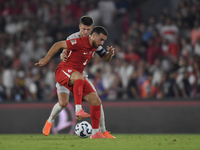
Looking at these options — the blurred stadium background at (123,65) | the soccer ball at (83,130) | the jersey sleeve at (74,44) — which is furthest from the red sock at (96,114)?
the blurred stadium background at (123,65)

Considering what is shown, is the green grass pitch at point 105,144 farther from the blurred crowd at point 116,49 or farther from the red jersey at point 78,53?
the blurred crowd at point 116,49

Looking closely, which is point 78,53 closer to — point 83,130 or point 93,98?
point 93,98

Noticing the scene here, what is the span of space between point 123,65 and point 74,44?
215 inches

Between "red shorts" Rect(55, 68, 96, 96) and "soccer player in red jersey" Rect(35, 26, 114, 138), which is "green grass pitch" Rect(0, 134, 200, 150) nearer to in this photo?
"soccer player in red jersey" Rect(35, 26, 114, 138)

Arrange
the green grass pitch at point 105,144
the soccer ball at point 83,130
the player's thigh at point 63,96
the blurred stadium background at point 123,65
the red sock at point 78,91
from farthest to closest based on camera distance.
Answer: the blurred stadium background at point 123,65 → the player's thigh at point 63,96 → the soccer ball at point 83,130 → the red sock at point 78,91 → the green grass pitch at point 105,144

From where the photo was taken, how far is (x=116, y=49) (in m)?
13.0

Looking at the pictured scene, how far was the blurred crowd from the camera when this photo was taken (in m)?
11.2

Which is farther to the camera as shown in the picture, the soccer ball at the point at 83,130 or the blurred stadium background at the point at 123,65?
the blurred stadium background at the point at 123,65

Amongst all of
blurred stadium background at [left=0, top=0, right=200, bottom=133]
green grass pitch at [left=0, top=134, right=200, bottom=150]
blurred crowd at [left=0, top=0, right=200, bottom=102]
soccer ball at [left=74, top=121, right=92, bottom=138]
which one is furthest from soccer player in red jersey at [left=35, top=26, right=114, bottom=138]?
blurred crowd at [left=0, top=0, right=200, bottom=102]

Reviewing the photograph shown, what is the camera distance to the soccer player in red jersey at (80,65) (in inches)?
270

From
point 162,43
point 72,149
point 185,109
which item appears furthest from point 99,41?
point 162,43

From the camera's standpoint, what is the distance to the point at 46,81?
1307 centimetres

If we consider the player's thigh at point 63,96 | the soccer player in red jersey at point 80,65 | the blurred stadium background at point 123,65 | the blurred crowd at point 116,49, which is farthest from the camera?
the blurred crowd at point 116,49

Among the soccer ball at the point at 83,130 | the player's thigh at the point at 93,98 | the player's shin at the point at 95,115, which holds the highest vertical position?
the player's thigh at the point at 93,98
